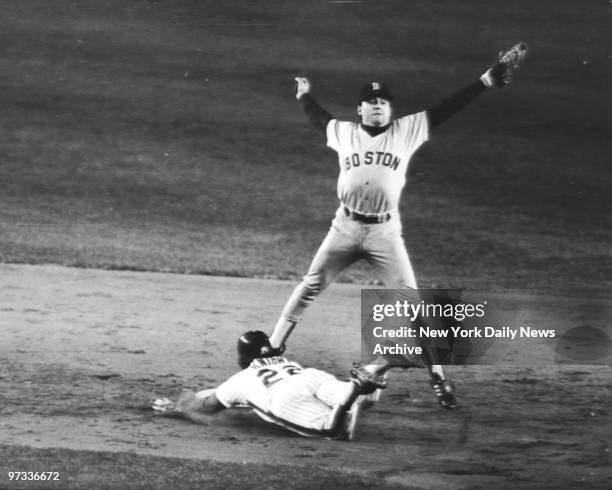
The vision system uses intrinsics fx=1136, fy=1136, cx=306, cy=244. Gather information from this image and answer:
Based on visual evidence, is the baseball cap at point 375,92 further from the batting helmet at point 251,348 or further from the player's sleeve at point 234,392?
the player's sleeve at point 234,392

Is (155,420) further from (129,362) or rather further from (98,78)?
(98,78)

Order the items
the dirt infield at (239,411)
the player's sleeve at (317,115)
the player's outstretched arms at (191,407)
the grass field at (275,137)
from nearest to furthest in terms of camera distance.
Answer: the dirt infield at (239,411), the player's outstretched arms at (191,407), the player's sleeve at (317,115), the grass field at (275,137)

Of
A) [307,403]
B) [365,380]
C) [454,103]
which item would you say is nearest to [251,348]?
[307,403]

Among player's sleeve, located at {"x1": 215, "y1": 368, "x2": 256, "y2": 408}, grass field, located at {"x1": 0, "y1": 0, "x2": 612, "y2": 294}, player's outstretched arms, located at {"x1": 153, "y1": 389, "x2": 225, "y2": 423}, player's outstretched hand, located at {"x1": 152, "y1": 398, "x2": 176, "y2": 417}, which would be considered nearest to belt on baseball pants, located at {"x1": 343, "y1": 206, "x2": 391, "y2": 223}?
player's sleeve, located at {"x1": 215, "y1": 368, "x2": 256, "y2": 408}

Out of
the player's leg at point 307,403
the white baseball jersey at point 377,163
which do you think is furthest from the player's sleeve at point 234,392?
the white baseball jersey at point 377,163

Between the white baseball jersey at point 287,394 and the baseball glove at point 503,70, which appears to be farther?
the baseball glove at point 503,70

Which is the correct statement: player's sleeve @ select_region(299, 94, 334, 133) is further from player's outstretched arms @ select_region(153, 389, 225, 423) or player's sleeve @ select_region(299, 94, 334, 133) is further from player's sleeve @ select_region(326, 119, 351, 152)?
player's outstretched arms @ select_region(153, 389, 225, 423)

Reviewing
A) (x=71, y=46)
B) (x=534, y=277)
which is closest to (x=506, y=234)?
(x=534, y=277)
